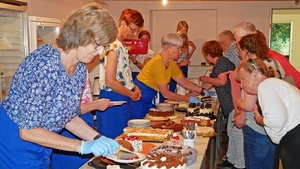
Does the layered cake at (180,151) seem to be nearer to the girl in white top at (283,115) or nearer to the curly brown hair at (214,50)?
the girl in white top at (283,115)

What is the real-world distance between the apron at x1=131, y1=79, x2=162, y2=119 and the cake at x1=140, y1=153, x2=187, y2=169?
146cm

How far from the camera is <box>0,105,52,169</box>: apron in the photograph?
157 cm

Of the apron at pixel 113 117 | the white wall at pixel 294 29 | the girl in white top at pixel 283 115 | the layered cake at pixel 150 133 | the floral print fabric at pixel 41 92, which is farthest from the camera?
the white wall at pixel 294 29

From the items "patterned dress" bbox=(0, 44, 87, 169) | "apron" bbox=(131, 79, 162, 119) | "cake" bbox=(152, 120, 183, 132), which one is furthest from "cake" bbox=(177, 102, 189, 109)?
"patterned dress" bbox=(0, 44, 87, 169)

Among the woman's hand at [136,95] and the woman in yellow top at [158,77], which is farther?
the woman in yellow top at [158,77]

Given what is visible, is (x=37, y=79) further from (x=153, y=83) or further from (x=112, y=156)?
(x=153, y=83)

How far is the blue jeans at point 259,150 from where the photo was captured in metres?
2.46

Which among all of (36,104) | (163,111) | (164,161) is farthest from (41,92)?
(163,111)

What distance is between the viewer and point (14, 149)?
1.59m

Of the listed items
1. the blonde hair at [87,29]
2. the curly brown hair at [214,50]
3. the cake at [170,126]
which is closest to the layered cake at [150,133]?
the cake at [170,126]

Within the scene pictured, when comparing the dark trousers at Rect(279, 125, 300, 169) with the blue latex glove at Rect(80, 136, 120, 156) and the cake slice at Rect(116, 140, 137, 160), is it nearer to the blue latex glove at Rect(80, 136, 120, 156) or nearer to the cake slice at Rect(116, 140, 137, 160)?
the cake slice at Rect(116, 140, 137, 160)

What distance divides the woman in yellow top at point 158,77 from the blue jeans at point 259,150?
854mm

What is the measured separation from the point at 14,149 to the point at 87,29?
2.16 ft

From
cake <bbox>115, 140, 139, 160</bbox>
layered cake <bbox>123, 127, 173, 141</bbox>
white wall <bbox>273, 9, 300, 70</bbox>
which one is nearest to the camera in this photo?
cake <bbox>115, 140, 139, 160</bbox>
